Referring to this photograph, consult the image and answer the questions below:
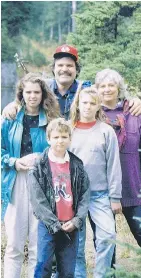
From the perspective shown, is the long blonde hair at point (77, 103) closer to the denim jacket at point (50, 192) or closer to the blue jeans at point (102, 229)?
the denim jacket at point (50, 192)

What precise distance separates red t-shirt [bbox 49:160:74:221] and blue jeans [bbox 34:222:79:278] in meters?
0.13

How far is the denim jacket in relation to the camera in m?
4.00

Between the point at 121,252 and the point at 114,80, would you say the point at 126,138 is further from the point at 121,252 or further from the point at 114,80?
the point at 121,252

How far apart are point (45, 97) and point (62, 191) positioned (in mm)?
757

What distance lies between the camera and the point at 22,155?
4383mm

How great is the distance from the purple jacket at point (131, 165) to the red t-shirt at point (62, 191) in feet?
1.72

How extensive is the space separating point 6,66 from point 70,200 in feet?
77.6

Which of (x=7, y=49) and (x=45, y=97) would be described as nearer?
(x=45, y=97)

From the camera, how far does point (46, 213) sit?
3998mm

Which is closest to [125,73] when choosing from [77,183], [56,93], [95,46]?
[95,46]

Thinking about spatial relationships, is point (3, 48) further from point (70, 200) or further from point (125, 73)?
point (70, 200)

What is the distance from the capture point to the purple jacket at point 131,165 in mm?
4426

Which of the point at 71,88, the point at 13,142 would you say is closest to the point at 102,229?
the point at 13,142

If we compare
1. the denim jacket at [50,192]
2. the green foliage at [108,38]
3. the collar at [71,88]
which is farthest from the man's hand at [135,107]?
the green foliage at [108,38]
